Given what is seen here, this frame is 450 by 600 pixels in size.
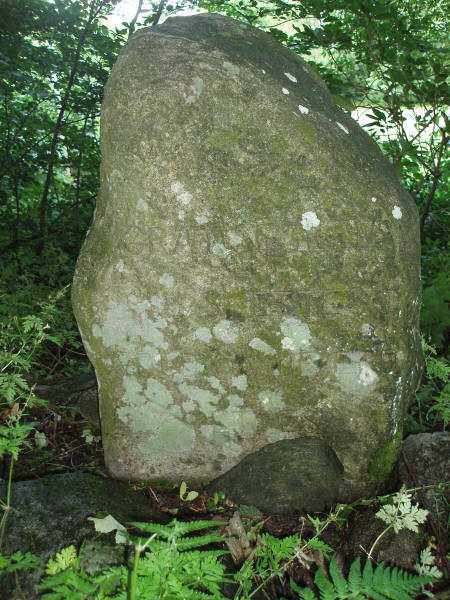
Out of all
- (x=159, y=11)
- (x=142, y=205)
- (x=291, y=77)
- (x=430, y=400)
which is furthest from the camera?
(x=159, y=11)

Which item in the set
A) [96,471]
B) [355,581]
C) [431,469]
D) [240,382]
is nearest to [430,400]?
[431,469]

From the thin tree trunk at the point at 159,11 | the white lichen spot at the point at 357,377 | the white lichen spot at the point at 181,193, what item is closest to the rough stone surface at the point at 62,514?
→ the white lichen spot at the point at 357,377

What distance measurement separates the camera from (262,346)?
211cm

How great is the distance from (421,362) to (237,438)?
1076 mm

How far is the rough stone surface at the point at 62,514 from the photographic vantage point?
5.32 feet

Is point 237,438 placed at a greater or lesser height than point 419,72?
lesser

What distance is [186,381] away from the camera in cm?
216

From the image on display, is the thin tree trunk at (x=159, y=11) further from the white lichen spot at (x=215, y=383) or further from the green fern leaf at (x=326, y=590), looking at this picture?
the green fern leaf at (x=326, y=590)

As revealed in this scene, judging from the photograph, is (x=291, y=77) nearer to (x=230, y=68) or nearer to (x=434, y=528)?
(x=230, y=68)

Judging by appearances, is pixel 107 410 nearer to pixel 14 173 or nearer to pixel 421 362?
pixel 421 362

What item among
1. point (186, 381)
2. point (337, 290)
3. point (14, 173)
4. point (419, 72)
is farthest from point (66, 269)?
point (419, 72)

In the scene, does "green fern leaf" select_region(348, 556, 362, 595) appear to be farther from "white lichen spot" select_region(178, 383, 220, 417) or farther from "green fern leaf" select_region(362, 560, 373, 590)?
"white lichen spot" select_region(178, 383, 220, 417)

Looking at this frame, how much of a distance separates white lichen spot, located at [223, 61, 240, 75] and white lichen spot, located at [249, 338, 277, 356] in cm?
122

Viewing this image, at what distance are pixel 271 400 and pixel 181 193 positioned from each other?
3.41ft
